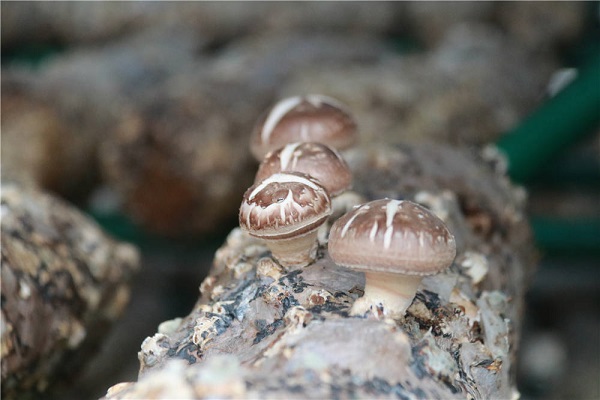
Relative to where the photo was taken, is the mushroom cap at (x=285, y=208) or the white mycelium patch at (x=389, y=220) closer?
the white mycelium patch at (x=389, y=220)

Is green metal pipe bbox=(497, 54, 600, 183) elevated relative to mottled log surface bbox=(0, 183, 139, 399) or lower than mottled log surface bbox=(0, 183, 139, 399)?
elevated

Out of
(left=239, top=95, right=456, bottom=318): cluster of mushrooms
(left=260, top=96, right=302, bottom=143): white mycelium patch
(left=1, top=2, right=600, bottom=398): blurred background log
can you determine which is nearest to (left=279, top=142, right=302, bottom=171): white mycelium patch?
(left=239, top=95, right=456, bottom=318): cluster of mushrooms

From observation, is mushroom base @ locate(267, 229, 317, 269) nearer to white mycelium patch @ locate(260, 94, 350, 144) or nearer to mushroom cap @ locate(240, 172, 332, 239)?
mushroom cap @ locate(240, 172, 332, 239)

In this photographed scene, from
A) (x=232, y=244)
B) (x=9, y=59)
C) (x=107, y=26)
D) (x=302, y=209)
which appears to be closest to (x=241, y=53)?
(x=107, y=26)

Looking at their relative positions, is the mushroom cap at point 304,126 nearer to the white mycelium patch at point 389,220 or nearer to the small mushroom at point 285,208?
the small mushroom at point 285,208

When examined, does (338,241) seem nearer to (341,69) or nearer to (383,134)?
(383,134)

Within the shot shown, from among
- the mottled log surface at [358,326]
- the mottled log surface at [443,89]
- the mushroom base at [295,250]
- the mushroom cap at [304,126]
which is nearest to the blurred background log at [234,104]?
the mottled log surface at [443,89]

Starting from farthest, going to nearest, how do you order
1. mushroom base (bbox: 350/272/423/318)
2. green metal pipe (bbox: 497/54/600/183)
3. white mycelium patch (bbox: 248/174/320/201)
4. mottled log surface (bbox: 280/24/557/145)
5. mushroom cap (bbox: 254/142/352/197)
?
mottled log surface (bbox: 280/24/557/145), green metal pipe (bbox: 497/54/600/183), mushroom cap (bbox: 254/142/352/197), white mycelium patch (bbox: 248/174/320/201), mushroom base (bbox: 350/272/423/318)

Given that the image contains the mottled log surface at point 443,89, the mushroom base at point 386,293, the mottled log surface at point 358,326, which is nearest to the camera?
the mottled log surface at point 358,326
